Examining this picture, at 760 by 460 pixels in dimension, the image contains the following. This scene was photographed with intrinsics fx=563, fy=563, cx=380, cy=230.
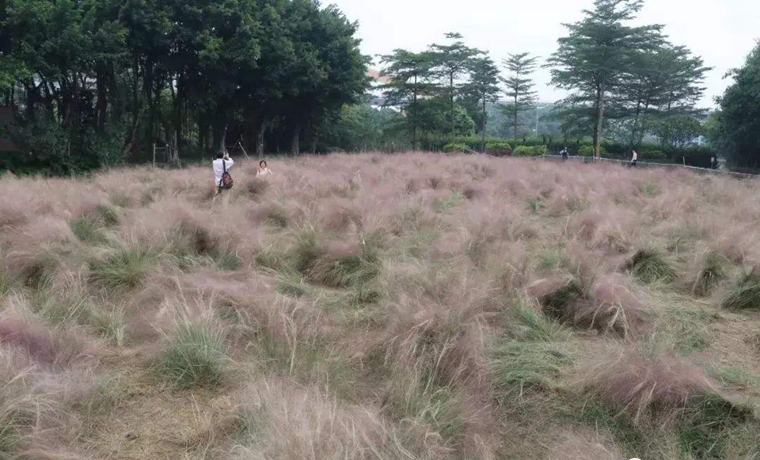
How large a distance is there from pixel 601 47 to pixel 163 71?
2357 centimetres

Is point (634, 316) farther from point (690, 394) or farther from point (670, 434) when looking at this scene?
point (670, 434)

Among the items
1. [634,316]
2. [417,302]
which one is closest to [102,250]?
[417,302]

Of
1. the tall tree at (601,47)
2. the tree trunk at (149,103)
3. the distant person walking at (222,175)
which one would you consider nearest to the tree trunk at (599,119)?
the tall tree at (601,47)

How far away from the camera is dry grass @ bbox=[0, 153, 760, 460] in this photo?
2.99 m

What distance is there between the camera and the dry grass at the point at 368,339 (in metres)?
2.99

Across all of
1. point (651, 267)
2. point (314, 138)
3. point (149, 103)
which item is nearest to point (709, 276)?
point (651, 267)

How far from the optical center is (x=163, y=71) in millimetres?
22625

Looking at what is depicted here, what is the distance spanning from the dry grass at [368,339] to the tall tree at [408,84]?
3022cm

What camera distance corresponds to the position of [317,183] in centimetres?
1220

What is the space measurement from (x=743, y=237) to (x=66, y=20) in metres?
18.4

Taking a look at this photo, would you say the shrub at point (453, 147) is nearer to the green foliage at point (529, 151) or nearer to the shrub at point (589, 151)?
the green foliage at point (529, 151)

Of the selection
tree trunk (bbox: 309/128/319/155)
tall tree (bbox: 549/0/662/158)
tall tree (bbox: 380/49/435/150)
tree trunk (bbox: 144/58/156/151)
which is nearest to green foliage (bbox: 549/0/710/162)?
tall tree (bbox: 549/0/662/158)

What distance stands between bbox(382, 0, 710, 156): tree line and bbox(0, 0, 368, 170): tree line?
9130 mm

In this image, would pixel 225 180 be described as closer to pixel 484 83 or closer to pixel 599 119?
pixel 599 119
